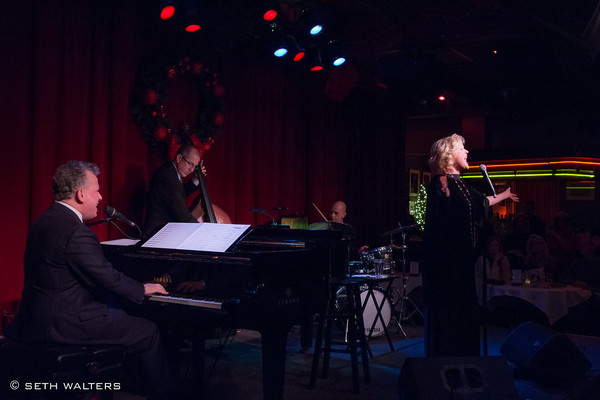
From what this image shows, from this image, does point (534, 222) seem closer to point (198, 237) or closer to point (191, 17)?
point (191, 17)

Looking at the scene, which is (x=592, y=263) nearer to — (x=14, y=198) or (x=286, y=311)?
(x=286, y=311)

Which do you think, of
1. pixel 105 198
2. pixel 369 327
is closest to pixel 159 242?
pixel 105 198

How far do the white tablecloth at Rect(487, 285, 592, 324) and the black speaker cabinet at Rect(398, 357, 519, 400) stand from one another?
2553 millimetres

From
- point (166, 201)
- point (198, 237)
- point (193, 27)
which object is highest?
point (193, 27)

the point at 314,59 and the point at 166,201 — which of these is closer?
the point at 166,201

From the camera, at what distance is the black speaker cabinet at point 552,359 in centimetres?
382

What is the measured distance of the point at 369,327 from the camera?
17.8ft

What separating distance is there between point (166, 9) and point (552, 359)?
4145 millimetres

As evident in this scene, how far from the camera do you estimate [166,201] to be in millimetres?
4539

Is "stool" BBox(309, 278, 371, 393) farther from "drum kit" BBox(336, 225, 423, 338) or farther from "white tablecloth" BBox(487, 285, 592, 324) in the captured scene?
"white tablecloth" BBox(487, 285, 592, 324)

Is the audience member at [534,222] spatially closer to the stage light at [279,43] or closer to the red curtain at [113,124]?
the red curtain at [113,124]

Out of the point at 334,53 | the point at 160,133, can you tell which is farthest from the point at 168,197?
the point at 334,53

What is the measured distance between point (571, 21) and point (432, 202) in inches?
125

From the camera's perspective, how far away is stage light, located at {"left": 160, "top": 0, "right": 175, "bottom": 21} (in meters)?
4.63
